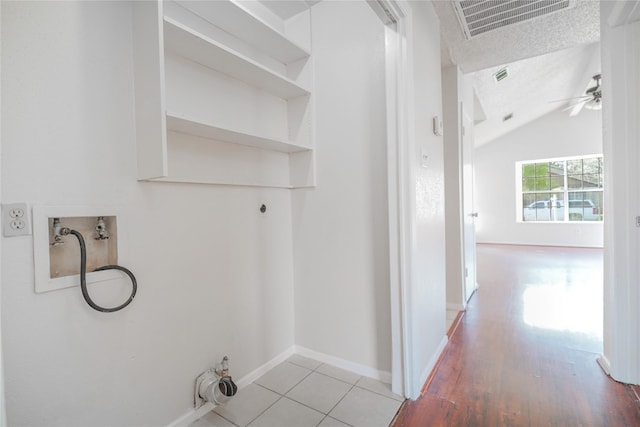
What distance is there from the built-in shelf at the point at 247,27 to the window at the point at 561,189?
756cm

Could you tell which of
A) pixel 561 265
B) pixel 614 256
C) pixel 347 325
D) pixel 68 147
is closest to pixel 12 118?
pixel 68 147

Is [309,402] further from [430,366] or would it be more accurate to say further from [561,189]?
[561,189]

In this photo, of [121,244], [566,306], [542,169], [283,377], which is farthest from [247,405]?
[542,169]

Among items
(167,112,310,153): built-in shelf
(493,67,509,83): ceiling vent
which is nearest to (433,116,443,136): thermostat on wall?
(167,112,310,153): built-in shelf

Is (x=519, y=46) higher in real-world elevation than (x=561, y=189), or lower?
higher

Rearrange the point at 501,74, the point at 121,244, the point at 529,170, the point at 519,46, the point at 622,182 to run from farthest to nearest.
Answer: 1. the point at 529,170
2. the point at 501,74
3. the point at 519,46
4. the point at 622,182
5. the point at 121,244

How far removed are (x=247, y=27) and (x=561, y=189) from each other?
→ 8274mm

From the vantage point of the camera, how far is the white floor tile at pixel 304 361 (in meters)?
2.09

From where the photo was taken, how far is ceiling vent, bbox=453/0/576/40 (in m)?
2.14

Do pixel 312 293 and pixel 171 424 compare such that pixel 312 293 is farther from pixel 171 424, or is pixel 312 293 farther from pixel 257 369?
pixel 171 424

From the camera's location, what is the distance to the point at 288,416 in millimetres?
1603

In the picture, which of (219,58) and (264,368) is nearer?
(219,58)

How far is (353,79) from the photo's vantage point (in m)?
1.97

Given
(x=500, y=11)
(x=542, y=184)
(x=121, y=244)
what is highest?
(x=500, y=11)
